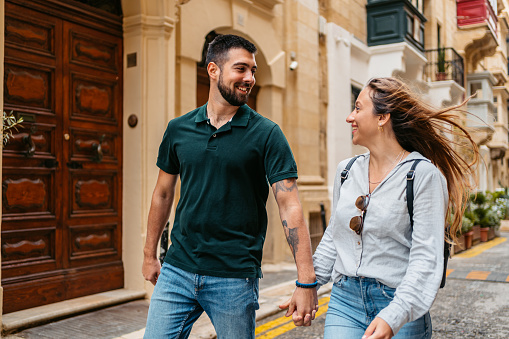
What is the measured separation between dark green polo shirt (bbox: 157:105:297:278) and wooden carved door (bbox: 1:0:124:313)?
344 centimetres

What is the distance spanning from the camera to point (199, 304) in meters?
→ 2.71

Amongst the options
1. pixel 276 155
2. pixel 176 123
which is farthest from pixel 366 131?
pixel 176 123

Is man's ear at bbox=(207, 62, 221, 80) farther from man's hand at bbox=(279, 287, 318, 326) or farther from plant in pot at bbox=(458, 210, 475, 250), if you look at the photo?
plant in pot at bbox=(458, 210, 475, 250)

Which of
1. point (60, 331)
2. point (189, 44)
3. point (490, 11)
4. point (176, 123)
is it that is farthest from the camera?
point (490, 11)

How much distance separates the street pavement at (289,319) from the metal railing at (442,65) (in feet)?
41.6

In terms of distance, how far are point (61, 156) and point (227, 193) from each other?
13.1ft

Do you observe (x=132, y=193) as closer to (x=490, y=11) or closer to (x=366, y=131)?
(x=366, y=131)

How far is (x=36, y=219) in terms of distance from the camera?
5648mm

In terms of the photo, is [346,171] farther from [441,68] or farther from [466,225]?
[441,68]

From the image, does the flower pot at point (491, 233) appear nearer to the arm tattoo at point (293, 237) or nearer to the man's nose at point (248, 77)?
the arm tattoo at point (293, 237)

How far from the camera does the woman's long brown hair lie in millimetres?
2568

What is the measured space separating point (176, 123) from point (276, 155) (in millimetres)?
606

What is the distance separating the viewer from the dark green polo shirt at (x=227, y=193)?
2553 mm

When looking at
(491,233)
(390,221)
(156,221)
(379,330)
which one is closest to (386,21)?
Result: (491,233)
